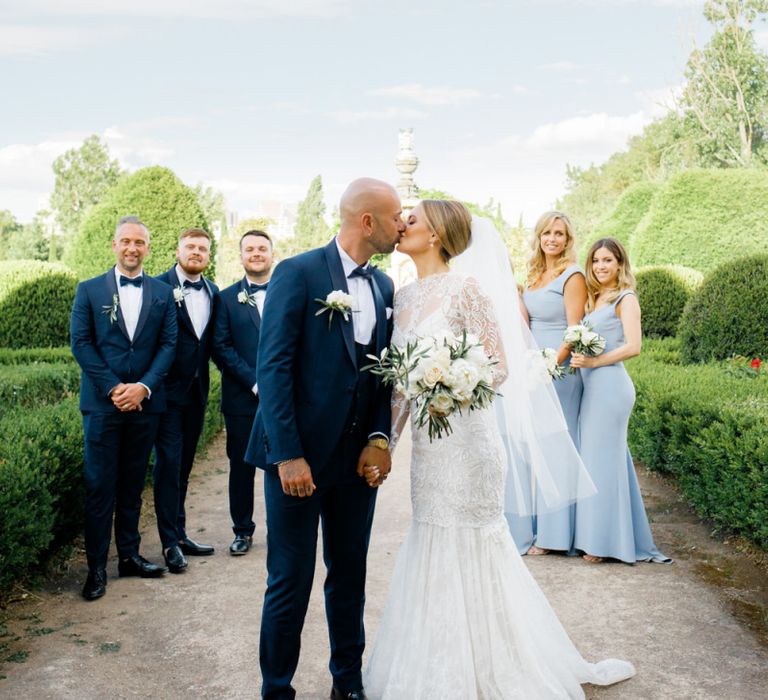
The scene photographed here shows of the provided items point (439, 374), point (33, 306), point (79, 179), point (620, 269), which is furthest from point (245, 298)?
point (79, 179)

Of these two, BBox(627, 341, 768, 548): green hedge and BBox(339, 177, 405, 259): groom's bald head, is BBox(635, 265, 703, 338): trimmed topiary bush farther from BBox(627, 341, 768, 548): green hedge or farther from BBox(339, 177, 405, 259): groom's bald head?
BBox(339, 177, 405, 259): groom's bald head

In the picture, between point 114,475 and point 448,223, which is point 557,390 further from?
point 114,475

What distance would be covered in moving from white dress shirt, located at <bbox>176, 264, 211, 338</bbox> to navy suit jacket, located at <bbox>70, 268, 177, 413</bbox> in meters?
0.52

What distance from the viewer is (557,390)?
601 cm

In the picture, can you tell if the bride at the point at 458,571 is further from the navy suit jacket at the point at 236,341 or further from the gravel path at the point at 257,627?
the navy suit jacket at the point at 236,341

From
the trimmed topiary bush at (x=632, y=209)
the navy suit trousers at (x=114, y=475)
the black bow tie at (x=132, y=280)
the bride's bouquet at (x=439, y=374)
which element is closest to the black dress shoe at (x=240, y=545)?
the navy suit trousers at (x=114, y=475)

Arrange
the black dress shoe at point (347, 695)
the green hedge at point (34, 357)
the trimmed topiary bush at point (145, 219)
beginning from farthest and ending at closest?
the trimmed topiary bush at point (145, 219)
the green hedge at point (34, 357)
the black dress shoe at point (347, 695)

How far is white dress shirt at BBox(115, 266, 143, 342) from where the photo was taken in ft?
16.8

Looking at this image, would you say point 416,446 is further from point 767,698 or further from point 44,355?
point 44,355

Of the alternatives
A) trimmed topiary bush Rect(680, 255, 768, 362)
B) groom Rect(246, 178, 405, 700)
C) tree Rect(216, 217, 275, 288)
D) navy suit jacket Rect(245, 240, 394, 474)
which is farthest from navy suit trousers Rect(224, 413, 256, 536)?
tree Rect(216, 217, 275, 288)

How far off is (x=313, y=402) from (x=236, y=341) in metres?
2.80

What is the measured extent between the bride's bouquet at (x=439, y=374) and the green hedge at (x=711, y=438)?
8.62 ft

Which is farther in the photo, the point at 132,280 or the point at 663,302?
the point at 663,302

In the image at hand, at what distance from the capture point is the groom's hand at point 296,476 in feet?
10.3
